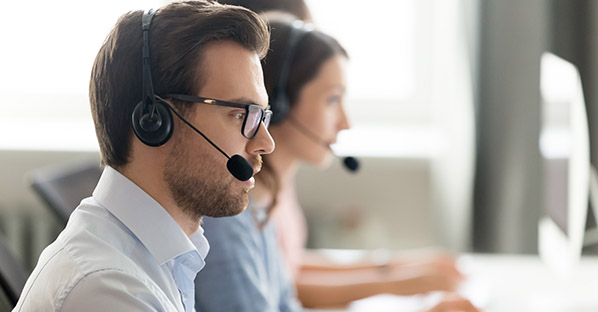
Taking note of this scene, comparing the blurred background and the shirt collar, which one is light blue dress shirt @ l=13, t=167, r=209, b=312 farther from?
the blurred background

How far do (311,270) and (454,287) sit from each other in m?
0.34

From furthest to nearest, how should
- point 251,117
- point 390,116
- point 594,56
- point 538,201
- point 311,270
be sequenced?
point 390,116
point 538,201
point 594,56
point 311,270
point 251,117

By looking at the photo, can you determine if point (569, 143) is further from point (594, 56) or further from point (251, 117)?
point (251, 117)

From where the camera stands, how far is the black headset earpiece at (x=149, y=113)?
0.72m

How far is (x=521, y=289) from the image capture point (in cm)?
159

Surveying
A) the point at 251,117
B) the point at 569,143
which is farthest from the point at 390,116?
the point at 251,117

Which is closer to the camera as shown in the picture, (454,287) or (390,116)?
(454,287)

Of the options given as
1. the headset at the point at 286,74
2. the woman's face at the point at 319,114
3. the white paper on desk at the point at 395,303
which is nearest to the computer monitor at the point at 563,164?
the white paper on desk at the point at 395,303

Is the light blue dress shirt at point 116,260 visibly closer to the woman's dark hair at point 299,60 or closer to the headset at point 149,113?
the headset at point 149,113

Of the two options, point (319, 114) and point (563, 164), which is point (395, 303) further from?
point (563, 164)

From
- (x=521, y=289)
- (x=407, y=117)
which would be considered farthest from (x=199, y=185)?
(x=407, y=117)

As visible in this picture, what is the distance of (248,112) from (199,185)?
87 mm

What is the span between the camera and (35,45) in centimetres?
269

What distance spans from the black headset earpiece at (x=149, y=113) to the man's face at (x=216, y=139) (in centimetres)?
3
